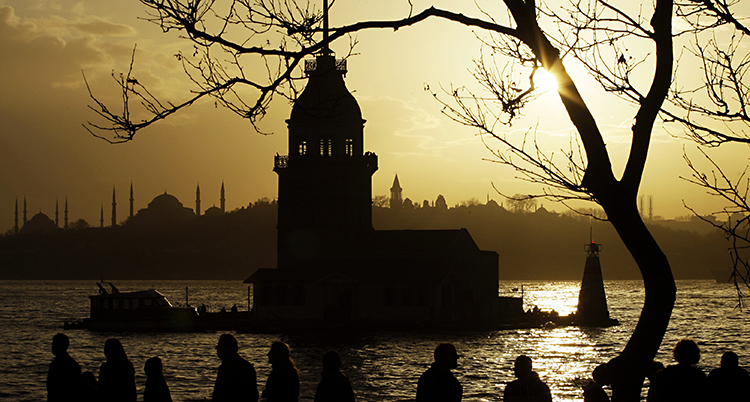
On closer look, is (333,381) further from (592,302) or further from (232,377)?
(592,302)

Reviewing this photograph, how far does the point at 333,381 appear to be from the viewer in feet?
31.7

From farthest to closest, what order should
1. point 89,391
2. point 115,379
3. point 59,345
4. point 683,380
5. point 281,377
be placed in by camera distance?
point 59,345 < point 89,391 < point 115,379 < point 281,377 < point 683,380

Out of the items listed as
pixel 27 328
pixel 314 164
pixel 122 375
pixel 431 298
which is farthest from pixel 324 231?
pixel 122 375

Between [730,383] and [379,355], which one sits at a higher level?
[730,383]

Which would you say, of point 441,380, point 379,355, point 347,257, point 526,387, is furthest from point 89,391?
point 347,257

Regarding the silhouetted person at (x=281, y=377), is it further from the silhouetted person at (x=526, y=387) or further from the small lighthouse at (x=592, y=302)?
the small lighthouse at (x=592, y=302)

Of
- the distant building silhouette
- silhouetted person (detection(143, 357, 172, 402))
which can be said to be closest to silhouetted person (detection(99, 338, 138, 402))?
silhouetted person (detection(143, 357, 172, 402))

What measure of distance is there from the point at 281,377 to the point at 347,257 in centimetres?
5599

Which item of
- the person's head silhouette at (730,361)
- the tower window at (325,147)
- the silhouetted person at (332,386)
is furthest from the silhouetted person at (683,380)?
the tower window at (325,147)

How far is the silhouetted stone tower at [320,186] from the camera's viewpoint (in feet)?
218

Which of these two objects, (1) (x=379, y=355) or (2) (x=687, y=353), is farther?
(1) (x=379, y=355)

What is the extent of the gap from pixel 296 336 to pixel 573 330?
87.1 ft

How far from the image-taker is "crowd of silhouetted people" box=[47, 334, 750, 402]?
9117mm

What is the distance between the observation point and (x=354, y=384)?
40625 millimetres
